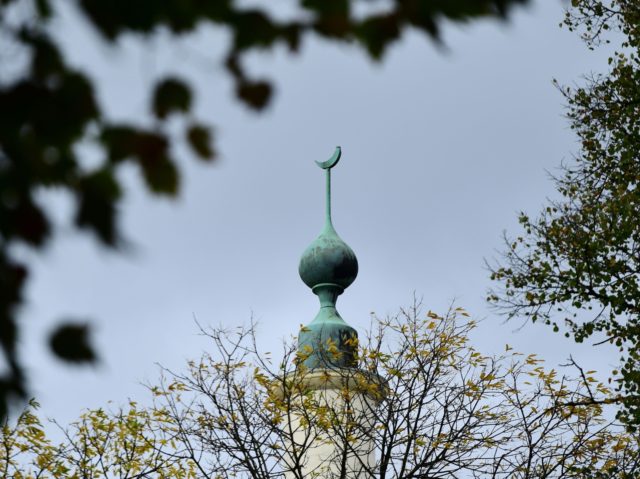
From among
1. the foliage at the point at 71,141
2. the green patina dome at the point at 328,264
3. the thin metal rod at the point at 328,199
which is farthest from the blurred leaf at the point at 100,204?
the thin metal rod at the point at 328,199

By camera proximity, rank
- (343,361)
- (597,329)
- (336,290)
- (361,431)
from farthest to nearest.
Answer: (336,290)
(343,361)
(361,431)
(597,329)

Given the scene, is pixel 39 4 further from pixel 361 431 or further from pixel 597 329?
pixel 361 431

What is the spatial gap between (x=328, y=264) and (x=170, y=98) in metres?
17.8

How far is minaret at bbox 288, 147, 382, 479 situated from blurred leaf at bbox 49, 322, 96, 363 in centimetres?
1090

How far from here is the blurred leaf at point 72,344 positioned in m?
2.91

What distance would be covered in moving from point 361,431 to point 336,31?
38.2ft

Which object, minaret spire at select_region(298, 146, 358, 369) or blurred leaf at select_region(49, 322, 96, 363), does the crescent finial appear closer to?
minaret spire at select_region(298, 146, 358, 369)

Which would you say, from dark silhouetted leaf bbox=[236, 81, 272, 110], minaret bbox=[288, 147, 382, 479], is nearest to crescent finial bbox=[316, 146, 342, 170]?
minaret bbox=[288, 147, 382, 479]

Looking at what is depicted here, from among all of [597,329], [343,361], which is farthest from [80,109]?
[343,361]

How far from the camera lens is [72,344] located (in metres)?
2.94

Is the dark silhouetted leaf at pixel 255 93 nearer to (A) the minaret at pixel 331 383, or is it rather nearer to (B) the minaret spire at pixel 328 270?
(A) the minaret at pixel 331 383

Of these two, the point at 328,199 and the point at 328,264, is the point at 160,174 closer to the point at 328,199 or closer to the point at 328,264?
the point at 328,264

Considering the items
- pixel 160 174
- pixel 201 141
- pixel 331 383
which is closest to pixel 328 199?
pixel 331 383

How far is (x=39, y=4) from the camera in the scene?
3.13 m
